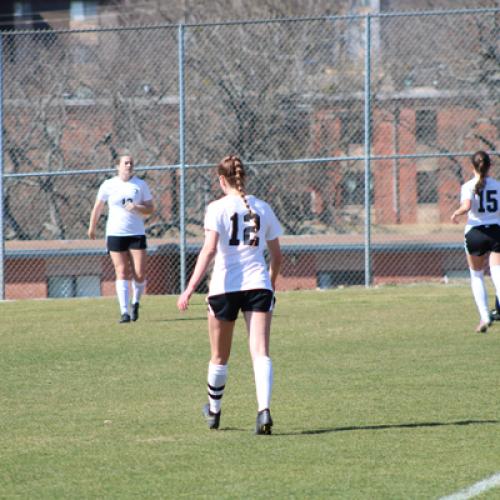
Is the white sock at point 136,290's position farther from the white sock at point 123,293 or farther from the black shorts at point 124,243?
the black shorts at point 124,243

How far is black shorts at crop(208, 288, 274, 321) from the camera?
26.5 feet

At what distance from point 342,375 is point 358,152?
22.1 metres

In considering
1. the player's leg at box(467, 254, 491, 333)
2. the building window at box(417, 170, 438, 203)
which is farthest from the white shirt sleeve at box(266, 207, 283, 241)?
the building window at box(417, 170, 438, 203)

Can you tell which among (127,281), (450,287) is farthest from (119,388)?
(450,287)

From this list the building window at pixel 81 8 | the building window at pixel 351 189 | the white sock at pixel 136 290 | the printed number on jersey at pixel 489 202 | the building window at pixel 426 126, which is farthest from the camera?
the building window at pixel 81 8

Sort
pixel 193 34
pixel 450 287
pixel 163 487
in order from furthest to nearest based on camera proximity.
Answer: pixel 193 34 < pixel 450 287 < pixel 163 487

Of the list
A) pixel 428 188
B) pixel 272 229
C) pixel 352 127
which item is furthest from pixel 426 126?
pixel 272 229

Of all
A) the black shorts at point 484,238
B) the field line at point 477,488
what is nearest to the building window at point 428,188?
the black shorts at point 484,238

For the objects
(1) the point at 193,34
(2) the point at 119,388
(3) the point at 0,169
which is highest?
(1) the point at 193,34

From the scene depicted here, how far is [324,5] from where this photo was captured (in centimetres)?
3981

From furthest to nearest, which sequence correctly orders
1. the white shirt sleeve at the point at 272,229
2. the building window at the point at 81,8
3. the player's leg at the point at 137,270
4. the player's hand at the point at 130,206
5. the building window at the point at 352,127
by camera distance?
the building window at the point at 81,8, the building window at the point at 352,127, the player's leg at the point at 137,270, the player's hand at the point at 130,206, the white shirt sleeve at the point at 272,229

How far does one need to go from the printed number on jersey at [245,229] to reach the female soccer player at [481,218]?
5.45 meters

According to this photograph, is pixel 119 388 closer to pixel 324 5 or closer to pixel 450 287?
pixel 450 287

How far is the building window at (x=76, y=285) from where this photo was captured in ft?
83.3
